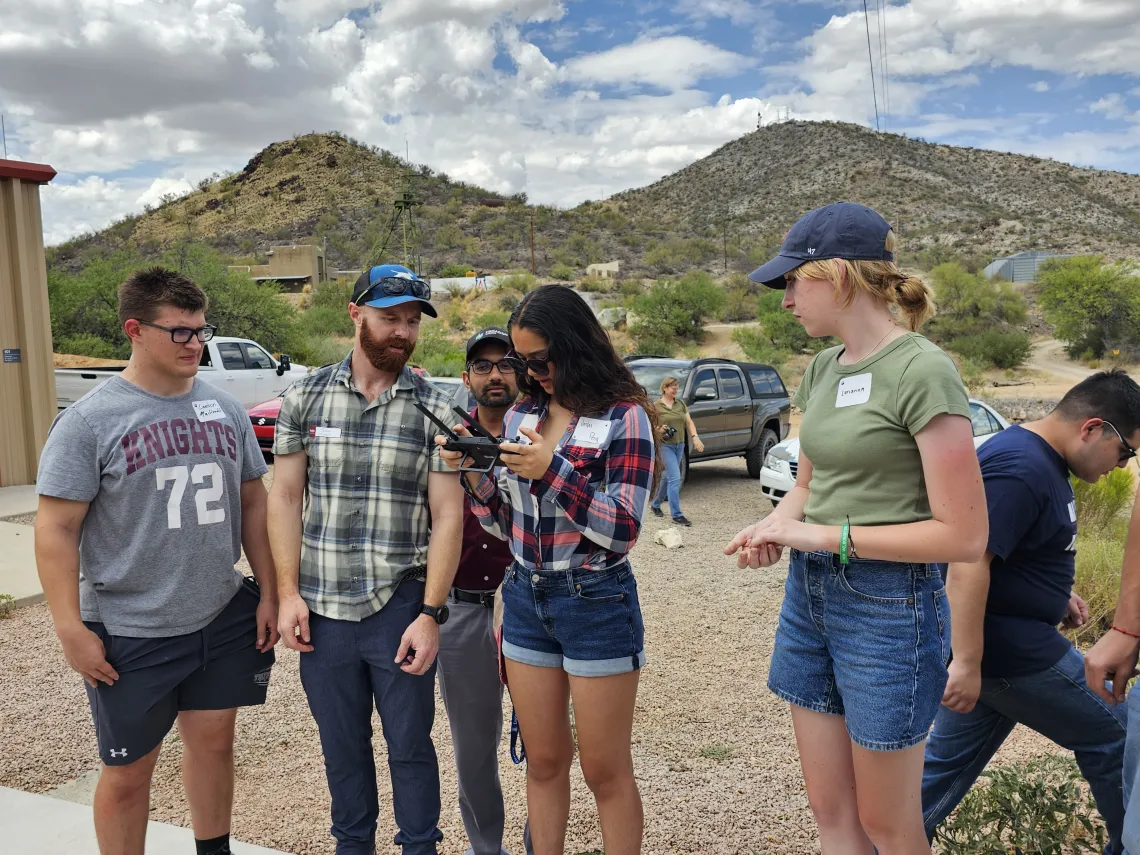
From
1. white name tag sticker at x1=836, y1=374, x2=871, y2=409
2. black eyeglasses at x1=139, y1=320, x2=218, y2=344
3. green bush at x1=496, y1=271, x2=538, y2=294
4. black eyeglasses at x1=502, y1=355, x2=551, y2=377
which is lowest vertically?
white name tag sticker at x1=836, y1=374, x2=871, y2=409

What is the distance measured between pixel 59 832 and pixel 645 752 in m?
2.49

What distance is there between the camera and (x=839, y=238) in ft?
6.95

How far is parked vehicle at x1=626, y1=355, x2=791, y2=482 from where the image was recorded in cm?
1157

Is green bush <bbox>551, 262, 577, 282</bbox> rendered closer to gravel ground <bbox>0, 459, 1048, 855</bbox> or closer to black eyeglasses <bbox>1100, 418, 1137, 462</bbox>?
gravel ground <bbox>0, 459, 1048, 855</bbox>

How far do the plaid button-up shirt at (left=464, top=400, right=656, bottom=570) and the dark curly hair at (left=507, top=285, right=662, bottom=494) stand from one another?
0.15ft

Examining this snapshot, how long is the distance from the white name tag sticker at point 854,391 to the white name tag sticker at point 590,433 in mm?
648

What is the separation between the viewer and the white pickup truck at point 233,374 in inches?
583

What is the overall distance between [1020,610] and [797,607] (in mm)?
771

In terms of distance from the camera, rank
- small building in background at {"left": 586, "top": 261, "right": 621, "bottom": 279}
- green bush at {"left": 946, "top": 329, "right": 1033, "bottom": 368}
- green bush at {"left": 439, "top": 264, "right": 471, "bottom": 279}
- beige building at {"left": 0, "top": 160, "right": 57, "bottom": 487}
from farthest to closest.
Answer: green bush at {"left": 439, "top": 264, "right": 471, "bottom": 279}, small building in background at {"left": 586, "top": 261, "right": 621, "bottom": 279}, green bush at {"left": 946, "top": 329, "right": 1033, "bottom": 368}, beige building at {"left": 0, "top": 160, "right": 57, "bottom": 487}

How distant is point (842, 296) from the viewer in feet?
6.97

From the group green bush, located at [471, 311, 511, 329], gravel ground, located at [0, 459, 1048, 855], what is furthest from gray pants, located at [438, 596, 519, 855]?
green bush, located at [471, 311, 511, 329]

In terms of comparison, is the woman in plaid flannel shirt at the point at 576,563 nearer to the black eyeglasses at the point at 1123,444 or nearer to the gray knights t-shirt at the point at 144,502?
the gray knights t-shirt at the point at 144,502

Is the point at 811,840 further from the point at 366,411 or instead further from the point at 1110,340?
the point at 1110,340

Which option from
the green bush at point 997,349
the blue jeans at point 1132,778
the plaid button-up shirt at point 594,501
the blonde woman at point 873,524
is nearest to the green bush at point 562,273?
the green bush at point 997,349
